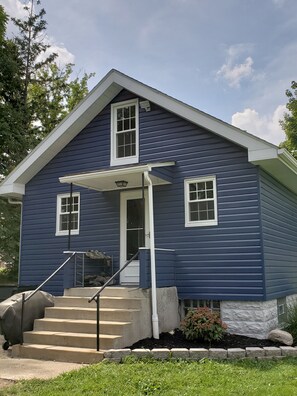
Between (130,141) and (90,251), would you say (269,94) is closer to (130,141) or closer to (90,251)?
(130,141)

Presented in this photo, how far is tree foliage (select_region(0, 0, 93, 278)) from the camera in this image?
18.9 meters

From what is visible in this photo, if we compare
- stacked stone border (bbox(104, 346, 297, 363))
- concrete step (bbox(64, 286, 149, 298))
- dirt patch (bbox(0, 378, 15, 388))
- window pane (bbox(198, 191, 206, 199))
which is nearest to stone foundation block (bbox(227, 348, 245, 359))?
stacked stone border (bbox(104, 346, 297, 363))

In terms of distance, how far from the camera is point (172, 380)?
5.09 metres

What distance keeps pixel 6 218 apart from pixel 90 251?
10.6 meters

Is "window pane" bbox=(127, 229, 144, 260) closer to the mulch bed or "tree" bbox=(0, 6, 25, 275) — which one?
the mulch bed

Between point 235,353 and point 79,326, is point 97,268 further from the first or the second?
point 235,353

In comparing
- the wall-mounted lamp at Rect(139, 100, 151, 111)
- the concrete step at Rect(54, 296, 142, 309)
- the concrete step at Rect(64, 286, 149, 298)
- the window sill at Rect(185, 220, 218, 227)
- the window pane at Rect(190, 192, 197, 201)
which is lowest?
the concrete step at Rect(54, 296, 142, 309)

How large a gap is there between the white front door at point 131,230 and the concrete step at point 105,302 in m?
1.57

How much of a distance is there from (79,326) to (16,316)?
4.34 feet

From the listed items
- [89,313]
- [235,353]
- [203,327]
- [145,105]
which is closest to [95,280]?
[89,313]

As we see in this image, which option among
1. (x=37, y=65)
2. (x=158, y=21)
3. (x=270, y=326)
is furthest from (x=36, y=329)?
(x=37, y=65)

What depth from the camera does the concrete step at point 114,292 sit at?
773 centimetres

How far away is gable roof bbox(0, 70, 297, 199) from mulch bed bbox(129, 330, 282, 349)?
3520 millimetres

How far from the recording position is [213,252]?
27.9ft
